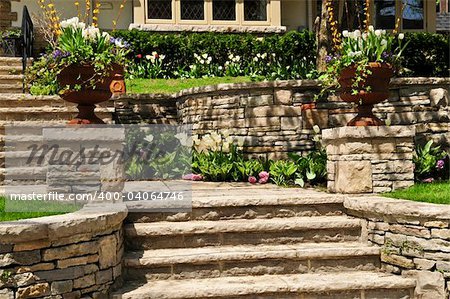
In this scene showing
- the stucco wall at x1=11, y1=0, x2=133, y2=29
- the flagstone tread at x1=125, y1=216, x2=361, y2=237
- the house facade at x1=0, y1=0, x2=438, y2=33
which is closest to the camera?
the flagstone tread at x1=125, y1=216, x2=361, y2=237

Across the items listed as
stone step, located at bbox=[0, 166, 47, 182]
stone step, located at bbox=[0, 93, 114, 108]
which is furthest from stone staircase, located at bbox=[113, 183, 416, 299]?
stone step, located at bbox=[0, 93, 114, 108]

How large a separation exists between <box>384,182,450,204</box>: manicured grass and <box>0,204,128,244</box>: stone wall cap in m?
2.78

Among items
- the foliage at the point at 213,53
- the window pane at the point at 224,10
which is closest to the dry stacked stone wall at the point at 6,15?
the foliage at the point at 213,53

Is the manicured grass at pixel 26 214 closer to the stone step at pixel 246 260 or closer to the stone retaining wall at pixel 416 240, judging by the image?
the stone step at pixel 246 260

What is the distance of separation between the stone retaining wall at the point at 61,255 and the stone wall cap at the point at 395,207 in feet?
7.40

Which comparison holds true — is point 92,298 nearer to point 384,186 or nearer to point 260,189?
point 260,189

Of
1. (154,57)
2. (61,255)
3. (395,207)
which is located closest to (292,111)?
(395,207)

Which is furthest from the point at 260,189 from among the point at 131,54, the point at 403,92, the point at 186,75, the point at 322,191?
the point at 131,54

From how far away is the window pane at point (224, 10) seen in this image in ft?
46.9

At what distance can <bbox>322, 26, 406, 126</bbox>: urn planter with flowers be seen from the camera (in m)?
A: 5.97

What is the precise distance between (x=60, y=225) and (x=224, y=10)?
11054 mm

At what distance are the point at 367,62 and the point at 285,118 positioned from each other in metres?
1.97

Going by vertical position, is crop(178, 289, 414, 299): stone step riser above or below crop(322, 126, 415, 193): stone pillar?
below

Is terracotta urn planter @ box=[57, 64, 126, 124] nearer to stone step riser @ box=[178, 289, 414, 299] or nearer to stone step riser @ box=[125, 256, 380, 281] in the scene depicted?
stone step riser @ box=[125, 256, 380, 281]
